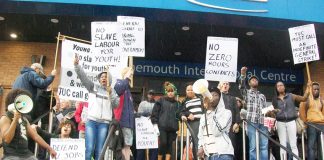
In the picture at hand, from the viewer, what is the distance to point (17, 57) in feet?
47.8

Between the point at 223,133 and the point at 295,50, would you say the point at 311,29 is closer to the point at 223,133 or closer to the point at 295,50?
the point at 295,50

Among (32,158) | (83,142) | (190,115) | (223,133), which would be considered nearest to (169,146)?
(190,115)

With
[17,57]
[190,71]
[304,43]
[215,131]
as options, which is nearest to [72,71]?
[215,131]

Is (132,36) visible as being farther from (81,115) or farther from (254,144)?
(254,144)

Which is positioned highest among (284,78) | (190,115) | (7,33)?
(7,33)

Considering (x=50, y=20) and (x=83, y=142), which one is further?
(x=50, y=20)

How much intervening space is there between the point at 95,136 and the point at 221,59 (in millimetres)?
2863

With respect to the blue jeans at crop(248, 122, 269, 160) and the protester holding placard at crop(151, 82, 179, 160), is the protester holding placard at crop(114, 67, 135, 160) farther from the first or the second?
the blue jeans at crop(248, 122, 269, 160)

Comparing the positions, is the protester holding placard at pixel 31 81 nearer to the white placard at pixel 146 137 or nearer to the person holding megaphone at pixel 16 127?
the white placard at pixel 146 137

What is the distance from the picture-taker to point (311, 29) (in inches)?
385

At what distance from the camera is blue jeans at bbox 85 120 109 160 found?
7.83 meters

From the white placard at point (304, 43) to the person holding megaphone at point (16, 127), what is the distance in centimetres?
625

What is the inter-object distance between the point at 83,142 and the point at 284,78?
9853 mm

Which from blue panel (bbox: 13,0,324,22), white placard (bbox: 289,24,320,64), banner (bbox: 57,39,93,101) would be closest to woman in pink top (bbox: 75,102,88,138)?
banner (bbox: 57,39,93,101)
